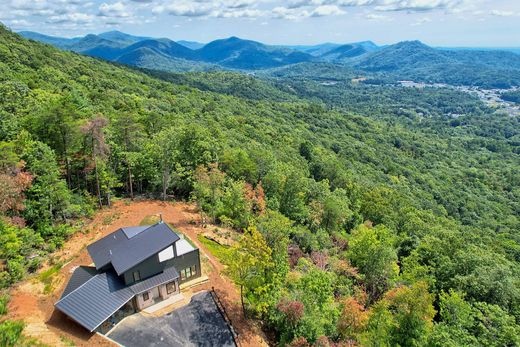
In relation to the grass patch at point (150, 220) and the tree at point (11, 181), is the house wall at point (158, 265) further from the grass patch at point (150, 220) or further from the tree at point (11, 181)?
the tree at point (11, 181)

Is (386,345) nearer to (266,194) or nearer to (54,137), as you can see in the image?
(266,194)

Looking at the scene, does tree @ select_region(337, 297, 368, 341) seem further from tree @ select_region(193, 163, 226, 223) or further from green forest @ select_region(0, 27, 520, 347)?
tree @ select_region(193, 163, 226, 223)

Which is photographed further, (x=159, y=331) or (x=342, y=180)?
(x=342, y=180)

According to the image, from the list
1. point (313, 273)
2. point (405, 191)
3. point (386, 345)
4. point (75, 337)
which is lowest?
point (405, 191)

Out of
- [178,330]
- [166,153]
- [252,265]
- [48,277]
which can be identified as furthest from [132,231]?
[166,153]

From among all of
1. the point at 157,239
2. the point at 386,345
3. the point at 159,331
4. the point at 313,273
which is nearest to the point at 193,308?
the point at 159,331

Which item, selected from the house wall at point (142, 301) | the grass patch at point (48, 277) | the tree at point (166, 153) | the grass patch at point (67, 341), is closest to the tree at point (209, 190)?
the tree at point (166, 153)

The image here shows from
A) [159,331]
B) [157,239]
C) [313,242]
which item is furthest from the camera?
[313,242]

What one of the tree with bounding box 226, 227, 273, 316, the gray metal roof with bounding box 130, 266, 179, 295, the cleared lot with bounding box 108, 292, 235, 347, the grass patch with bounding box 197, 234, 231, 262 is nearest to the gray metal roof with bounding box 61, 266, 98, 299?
the gray metal roof with bounding box 130, 266, 179, 295
